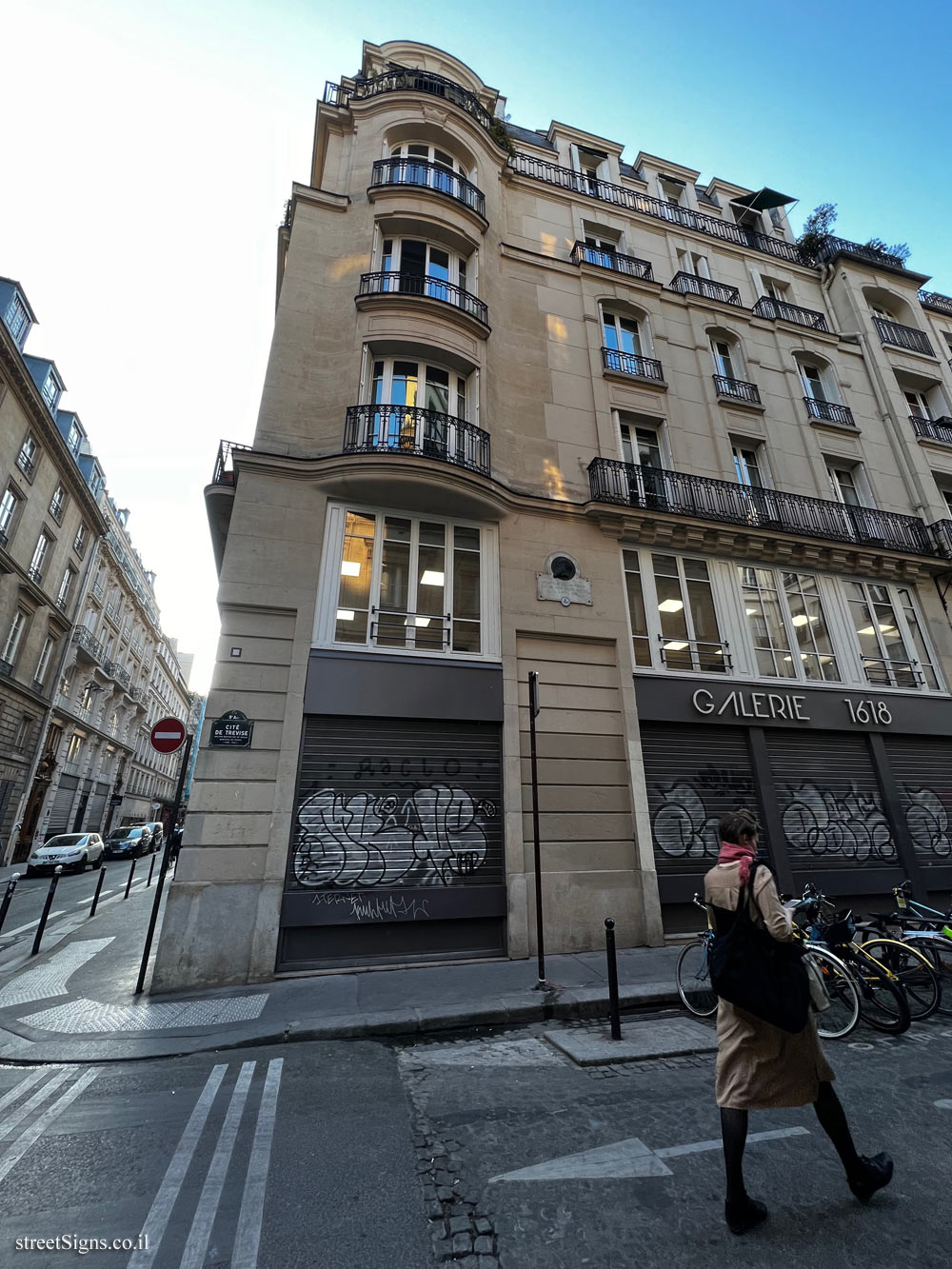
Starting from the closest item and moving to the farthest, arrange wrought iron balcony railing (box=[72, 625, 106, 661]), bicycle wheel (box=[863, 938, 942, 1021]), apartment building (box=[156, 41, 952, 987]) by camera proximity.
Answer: bicycle wheel (box=[863, 938, 942, 1021]) → apartment building (box=[156, 41, 952, 987]) → wrought iron balcony railing (box=[72, 625, 106, 661])

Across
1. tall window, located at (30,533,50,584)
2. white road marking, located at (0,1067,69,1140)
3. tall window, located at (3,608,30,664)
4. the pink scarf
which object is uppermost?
tall window, located at (30,533,50,584)

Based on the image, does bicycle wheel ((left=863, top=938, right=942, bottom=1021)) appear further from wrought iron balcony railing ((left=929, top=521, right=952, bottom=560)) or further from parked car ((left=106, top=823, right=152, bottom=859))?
parked car ((left=106, top=823, right=152, bottom=859))

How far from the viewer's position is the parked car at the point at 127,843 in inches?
1061

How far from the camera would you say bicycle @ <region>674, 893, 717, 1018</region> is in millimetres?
6078

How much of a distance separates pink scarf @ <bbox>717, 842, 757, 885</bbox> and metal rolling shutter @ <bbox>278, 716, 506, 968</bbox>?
5749 millimetres

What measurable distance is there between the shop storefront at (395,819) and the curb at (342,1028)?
196 centimetres

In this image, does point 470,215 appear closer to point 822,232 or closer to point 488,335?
point 488,335

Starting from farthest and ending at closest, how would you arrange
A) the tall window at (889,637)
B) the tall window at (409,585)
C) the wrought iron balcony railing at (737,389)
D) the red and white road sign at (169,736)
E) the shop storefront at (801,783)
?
the wrought iron balcony railing at (737,389) → the tall window at (889,637) → the shop storefront at (801,783) → the tall window at (409,585) → the red and white road sign at (169,736)

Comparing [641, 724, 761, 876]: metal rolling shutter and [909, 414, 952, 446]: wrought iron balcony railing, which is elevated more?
[909, 414, 952, 446]: wrought iron balcony railing

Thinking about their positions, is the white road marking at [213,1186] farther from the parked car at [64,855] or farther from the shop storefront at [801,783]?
the parked car at [64,855]

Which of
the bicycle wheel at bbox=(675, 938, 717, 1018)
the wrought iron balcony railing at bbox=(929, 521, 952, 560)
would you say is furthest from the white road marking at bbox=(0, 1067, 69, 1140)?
the wrought iron balcony railing at bbox=(929, 521, 952, 560)

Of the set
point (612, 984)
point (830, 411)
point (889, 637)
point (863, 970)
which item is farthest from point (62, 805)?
point (830, 411)

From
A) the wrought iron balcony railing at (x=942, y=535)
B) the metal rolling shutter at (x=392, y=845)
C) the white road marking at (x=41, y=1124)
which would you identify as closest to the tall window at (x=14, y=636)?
the metal rolling shutter at (x=392, y=845)

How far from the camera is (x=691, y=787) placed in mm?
10133
